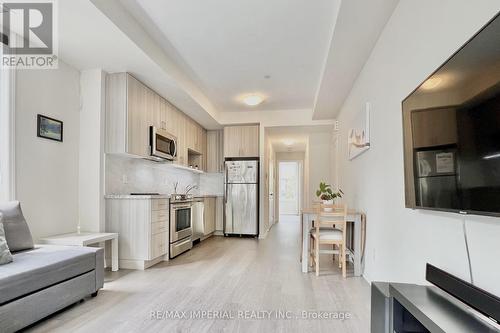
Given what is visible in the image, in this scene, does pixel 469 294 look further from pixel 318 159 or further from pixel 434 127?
pixel 318 159

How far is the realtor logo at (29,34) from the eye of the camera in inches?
91.0

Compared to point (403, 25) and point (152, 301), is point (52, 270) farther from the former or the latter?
point (403, 25)

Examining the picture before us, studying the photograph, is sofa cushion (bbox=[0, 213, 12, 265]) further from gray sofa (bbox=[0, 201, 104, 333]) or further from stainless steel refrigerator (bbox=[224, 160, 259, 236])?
stainless steel refrigerator (bbox=[224, 160, 259, 236])

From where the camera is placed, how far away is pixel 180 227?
4.31 m

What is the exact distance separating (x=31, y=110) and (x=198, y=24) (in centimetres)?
191

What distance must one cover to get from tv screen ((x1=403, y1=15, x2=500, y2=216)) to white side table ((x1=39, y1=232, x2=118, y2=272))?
3.02 metres

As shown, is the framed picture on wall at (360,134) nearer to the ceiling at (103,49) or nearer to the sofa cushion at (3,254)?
the ceiling at (103,49)

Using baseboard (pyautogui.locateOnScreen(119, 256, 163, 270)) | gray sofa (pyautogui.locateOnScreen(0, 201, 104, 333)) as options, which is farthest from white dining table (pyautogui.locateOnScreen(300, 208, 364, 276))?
gray sofa (pyautogui.locateOnScreen(0, 201, 104, 333))

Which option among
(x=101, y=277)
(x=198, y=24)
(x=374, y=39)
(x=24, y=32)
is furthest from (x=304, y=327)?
(x=24, y=32)

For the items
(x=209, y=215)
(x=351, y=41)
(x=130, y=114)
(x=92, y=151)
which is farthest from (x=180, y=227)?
(x=351, y=41)

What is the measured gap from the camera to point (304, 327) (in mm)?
2016

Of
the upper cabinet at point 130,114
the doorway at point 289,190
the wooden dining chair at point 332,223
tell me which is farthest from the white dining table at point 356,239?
the doorway at point 289,190

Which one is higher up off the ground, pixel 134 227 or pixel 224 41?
pixel 224 41

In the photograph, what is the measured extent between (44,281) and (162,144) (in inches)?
98.7
